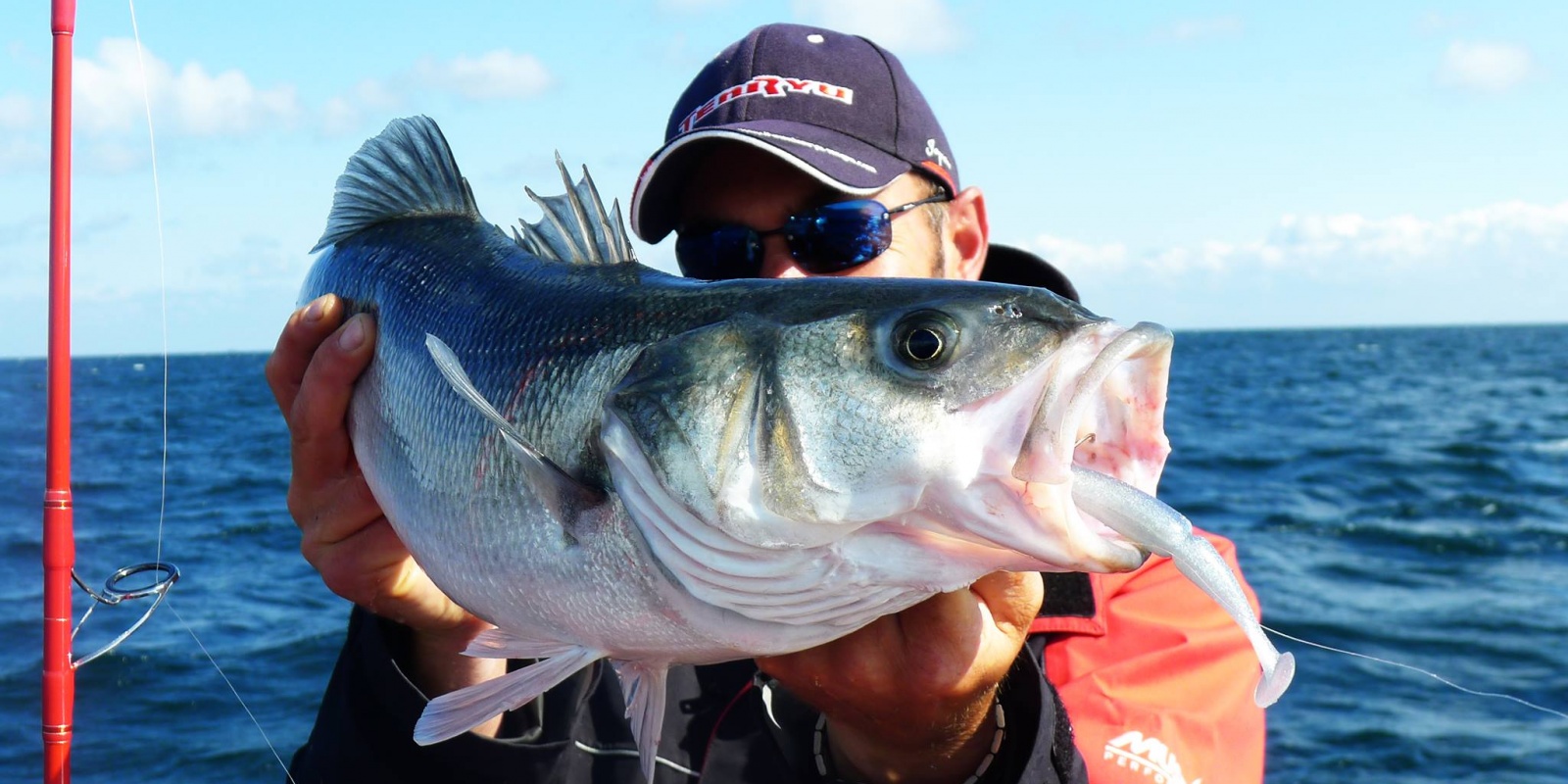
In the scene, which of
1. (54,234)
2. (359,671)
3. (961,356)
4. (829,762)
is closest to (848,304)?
(961,356)

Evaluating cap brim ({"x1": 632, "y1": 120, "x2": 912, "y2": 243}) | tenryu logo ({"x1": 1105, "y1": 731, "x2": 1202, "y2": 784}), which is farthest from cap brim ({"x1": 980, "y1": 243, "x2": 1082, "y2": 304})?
tenryu logo ({"x1": 1105, "y1": 731, "x2": 1202, "y2": 784})

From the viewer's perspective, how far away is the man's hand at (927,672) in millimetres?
1962

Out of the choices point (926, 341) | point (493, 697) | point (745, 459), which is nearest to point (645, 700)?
point (493, 697)

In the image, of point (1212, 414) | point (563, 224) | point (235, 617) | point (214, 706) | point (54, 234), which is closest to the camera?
point (563, 224)

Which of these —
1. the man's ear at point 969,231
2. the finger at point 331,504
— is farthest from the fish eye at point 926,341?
the man's ear at point 969,231

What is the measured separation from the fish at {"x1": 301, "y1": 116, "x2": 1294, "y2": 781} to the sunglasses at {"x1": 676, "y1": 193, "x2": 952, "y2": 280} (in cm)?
88

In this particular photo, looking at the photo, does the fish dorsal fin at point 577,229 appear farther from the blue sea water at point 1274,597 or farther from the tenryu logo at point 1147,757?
the blue sea water at point 1274,597

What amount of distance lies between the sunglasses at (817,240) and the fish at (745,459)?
880 millimetres

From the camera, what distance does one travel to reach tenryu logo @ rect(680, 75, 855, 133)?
3201 millimetres

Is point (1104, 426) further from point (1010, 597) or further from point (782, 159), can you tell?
point (782, 159)

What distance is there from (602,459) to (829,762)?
937 mm

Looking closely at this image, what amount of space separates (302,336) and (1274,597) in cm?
911

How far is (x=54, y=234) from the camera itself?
3.28m

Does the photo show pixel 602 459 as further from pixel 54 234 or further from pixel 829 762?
pixel 54 234
